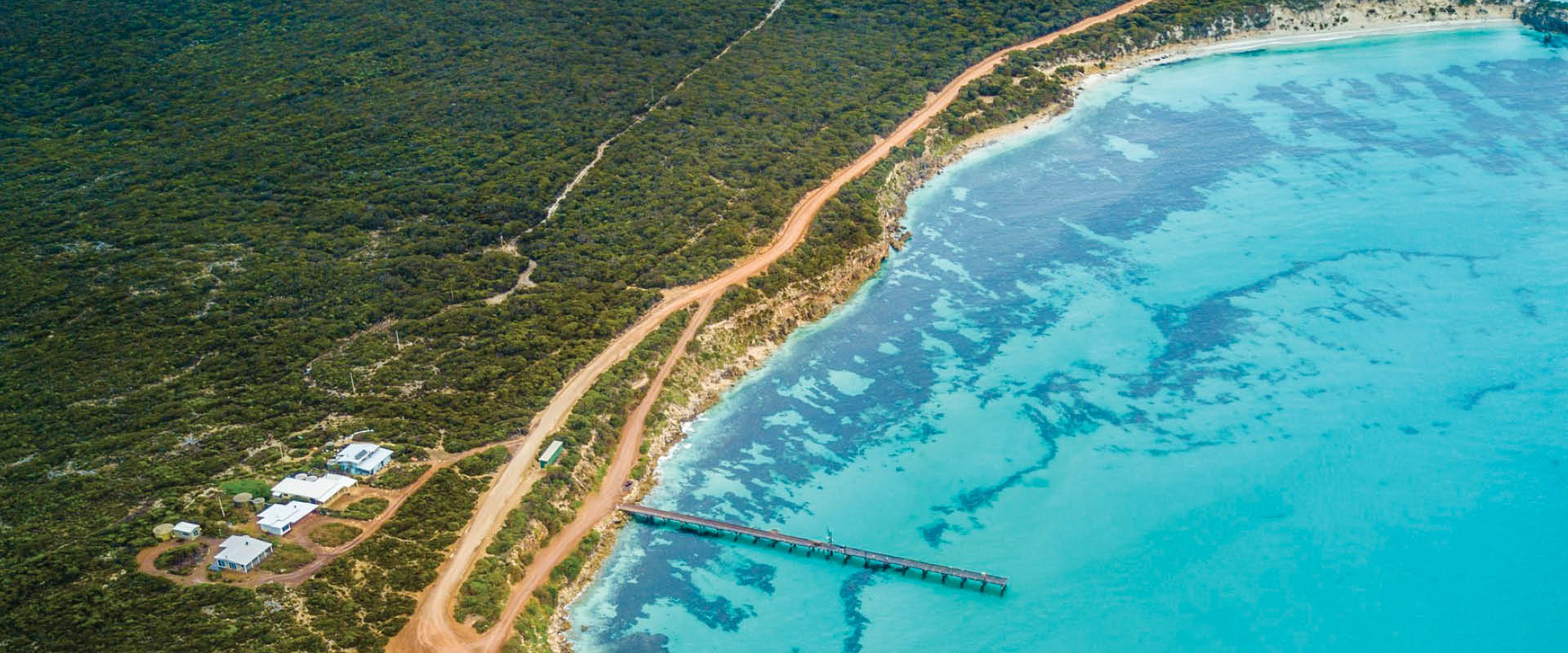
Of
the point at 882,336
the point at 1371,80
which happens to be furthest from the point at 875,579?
the point at 1371,80

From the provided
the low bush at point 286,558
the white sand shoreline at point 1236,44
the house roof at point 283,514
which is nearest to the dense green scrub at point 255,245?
the low bush at point 286,558

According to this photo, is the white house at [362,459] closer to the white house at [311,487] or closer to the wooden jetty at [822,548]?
the white house at [311,487]

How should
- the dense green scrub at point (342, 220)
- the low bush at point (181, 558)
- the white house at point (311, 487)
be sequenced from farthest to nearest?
the white house at point (311, 487), the dense green scrub at point (342, 220), the low bush at point (181, 558)

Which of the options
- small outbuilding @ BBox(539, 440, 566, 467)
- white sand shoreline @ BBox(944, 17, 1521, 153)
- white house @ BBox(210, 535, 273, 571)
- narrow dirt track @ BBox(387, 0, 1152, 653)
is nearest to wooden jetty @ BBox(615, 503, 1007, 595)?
narrow dirt track @ BBox(387, 0, 1152, 653)

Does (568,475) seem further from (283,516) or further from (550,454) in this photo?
(283,516)

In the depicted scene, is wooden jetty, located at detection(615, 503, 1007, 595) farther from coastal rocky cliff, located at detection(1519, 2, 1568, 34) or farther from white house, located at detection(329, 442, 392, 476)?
coastal rocky cliff, located at detection(1519, 2, 1568, 34)

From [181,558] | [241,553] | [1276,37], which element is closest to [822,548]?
[241,553]
